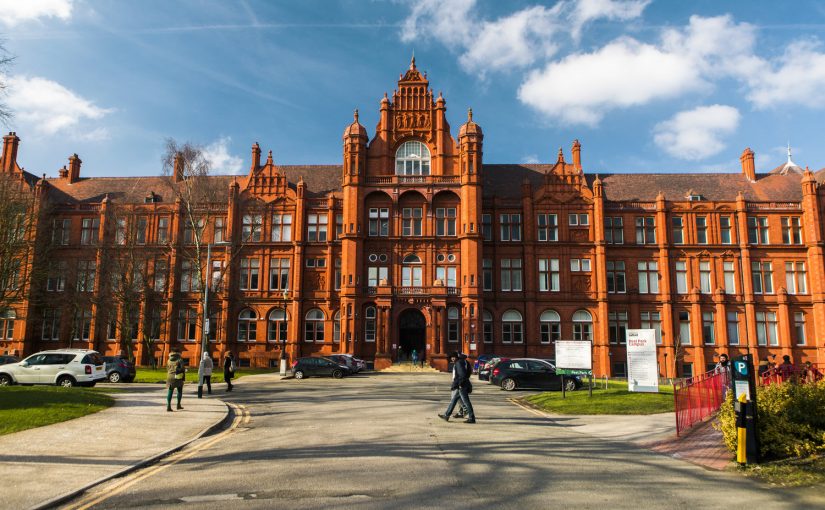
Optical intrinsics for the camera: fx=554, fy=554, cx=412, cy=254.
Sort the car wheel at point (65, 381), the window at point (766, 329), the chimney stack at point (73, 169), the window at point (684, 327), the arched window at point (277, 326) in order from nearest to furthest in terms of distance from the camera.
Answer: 1. the car wheel at point (65, 381)
2. the window at point (766, 329)
3. the window at point (684, 327)
4. the arched window at point (277, 326)
5. the chimney stack at point (73, 169)

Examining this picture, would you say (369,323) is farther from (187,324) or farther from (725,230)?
(725,230)

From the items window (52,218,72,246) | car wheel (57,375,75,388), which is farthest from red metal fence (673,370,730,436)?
window (52,218,72,246)

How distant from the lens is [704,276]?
155 ft

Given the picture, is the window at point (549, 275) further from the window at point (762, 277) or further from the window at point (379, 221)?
the window at point (762, 277)

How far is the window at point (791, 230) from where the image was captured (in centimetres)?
4728

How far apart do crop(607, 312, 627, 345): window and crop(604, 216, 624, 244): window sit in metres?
6.28

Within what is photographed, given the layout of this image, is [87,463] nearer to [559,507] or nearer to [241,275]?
[559,507]

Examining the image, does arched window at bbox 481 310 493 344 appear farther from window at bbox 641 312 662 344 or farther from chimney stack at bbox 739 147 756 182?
chimney stack at bbox 739 147 756 182

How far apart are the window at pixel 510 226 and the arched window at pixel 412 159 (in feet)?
25.8

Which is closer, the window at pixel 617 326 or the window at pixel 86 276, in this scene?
the window at pixel 86 276

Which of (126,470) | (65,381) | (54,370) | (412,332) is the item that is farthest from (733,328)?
(126,470)

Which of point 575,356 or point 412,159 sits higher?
point 412,159

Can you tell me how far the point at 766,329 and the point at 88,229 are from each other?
2361 inches

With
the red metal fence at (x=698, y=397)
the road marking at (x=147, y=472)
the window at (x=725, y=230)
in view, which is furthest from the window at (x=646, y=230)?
the road marking at (x=147, y=472)
